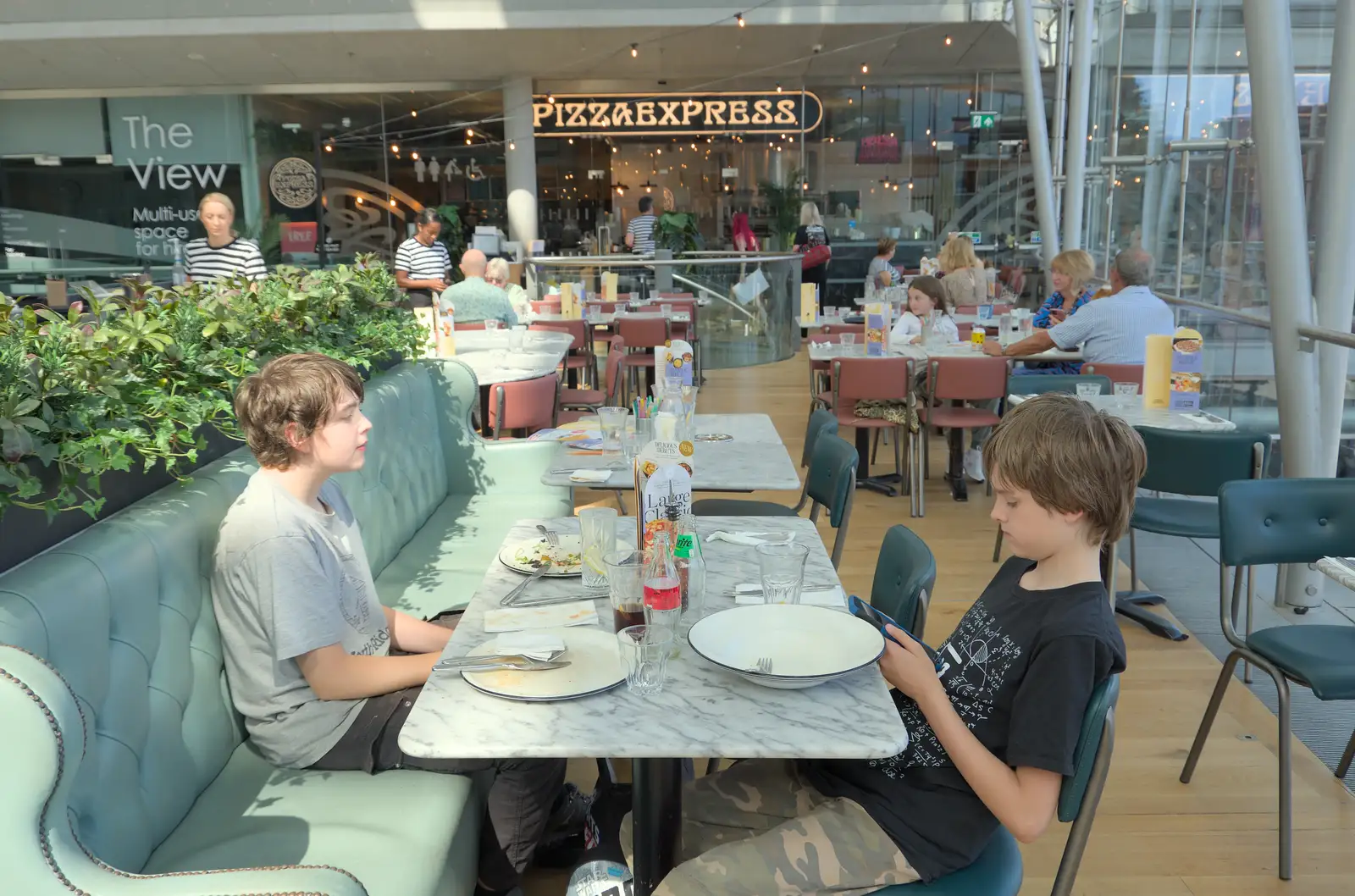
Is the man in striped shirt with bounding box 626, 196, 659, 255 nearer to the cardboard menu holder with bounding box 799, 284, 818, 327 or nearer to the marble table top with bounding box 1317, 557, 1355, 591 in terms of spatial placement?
the cardboard menu holder with bounding box 799, 284, 818, 327

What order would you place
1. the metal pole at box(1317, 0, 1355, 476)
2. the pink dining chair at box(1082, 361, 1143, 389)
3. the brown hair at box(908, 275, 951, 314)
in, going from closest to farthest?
1. the metal pole at box(1317, 0, 1355, 476)
2. the pink dining chair at box(1082, 361, 1143, 389)
3. the brown hair at box(908, 275, 951, 314)

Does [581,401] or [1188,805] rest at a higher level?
[581,401]

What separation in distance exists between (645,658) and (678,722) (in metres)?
0.15

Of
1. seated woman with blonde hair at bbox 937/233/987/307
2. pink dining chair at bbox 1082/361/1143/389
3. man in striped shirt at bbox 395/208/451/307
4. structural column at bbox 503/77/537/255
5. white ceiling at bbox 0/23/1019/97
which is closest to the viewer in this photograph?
pink dining chair at bbox 1082/361/1143/389

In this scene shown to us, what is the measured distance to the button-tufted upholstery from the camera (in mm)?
1310

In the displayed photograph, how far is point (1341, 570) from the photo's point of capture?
2.17 m

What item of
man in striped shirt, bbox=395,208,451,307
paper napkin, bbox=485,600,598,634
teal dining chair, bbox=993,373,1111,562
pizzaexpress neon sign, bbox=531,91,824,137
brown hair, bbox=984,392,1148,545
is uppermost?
pizzaexpress neon sign, bbox=531,91,824,137

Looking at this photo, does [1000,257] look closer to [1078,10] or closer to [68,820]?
[1078,10]

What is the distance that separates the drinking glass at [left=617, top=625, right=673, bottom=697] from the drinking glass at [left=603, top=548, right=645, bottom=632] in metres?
0.12

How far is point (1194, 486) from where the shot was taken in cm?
366

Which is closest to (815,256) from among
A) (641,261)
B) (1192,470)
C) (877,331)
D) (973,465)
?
(641,261)

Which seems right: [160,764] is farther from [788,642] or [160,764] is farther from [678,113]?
[678,113]

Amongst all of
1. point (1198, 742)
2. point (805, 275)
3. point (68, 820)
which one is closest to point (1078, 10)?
point (805, 275)

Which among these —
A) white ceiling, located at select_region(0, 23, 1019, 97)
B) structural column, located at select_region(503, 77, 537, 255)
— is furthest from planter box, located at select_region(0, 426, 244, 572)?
structural column, located at select_region(503, 77, 537, 255)
